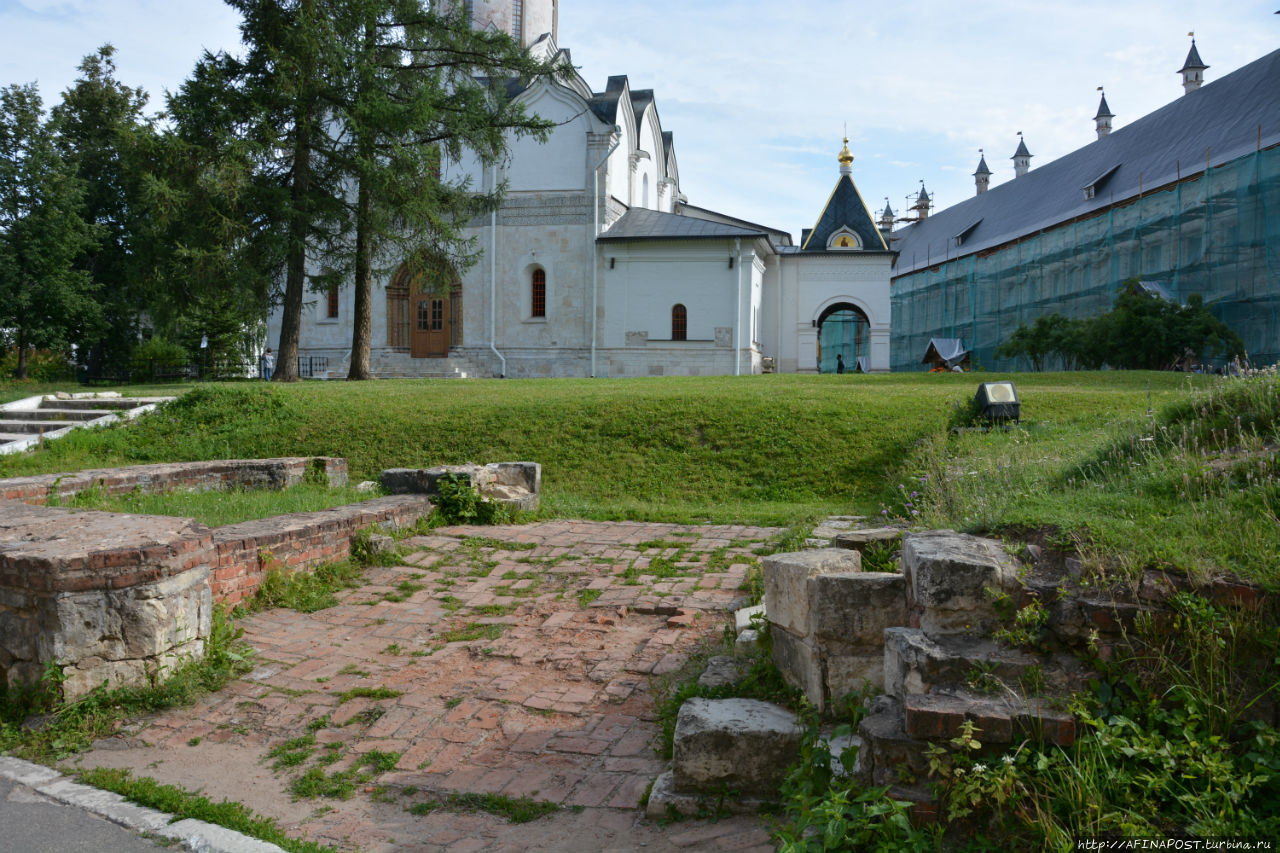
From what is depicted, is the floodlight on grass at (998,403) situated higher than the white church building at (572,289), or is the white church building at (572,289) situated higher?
the white church building at (572,289)

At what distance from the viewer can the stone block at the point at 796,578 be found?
4.39 meters

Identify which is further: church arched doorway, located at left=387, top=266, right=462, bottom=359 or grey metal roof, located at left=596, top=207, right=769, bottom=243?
church arched doorway, located at left=387, top=266, right=462, bottom=359

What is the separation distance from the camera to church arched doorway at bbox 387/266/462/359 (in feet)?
101

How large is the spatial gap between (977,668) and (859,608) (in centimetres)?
78

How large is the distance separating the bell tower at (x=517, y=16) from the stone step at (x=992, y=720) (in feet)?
108

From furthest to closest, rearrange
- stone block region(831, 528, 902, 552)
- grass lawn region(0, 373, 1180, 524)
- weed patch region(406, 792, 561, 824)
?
1. grass lawn region(0, 373, 1180, 524)
2. stone block region(831, 528, 902, 552)
3. weed patch region(406, 792, 561, 824)

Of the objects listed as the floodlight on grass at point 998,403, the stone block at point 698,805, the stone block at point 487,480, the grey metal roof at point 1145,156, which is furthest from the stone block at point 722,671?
the grey metal roof at point 1145,156

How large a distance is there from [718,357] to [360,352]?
1203 cm

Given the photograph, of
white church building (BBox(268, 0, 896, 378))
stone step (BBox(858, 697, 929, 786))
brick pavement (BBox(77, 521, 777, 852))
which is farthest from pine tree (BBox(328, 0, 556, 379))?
stone step (BBox(858, 697, 929, 786))

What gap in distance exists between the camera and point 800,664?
4.39 meters

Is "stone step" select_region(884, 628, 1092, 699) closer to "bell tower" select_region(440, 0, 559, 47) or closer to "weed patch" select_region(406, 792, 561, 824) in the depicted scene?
"weed patch" select_region(406, 792, 561, 824)

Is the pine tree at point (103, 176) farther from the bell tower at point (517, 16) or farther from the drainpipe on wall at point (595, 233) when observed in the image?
the drainpipe on wall at point (595, 233)

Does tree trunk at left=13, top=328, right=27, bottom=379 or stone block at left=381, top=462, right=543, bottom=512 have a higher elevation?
tree trunk at left=13, top=328, right=27, bottom=379

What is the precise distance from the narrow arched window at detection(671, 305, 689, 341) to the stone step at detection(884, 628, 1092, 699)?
26.4 m
